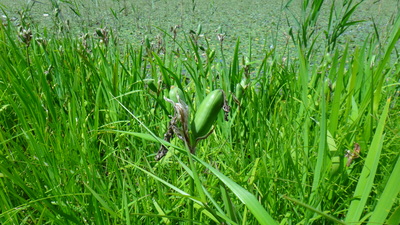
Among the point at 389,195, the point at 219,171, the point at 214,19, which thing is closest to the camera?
the point at 389,195

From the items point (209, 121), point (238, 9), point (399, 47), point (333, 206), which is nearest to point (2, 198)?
point (209, 121)

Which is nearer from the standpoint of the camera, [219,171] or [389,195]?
[389,195]

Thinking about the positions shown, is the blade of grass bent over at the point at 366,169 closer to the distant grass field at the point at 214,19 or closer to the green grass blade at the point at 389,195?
the green grass blade at the point at 389,195

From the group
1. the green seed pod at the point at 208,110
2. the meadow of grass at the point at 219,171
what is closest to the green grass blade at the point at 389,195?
the meadow of grass at the point at 219,171

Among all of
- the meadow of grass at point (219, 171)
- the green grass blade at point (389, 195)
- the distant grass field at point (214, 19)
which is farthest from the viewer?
the distant grass field at point (214, 19)

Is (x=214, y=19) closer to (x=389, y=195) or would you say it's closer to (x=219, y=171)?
(x=219, y=171)

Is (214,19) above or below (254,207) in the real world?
below

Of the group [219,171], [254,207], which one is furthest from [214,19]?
[254,207]

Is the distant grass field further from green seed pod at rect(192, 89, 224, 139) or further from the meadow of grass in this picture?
green seed pod at rect(192, 89, 224, 139)
